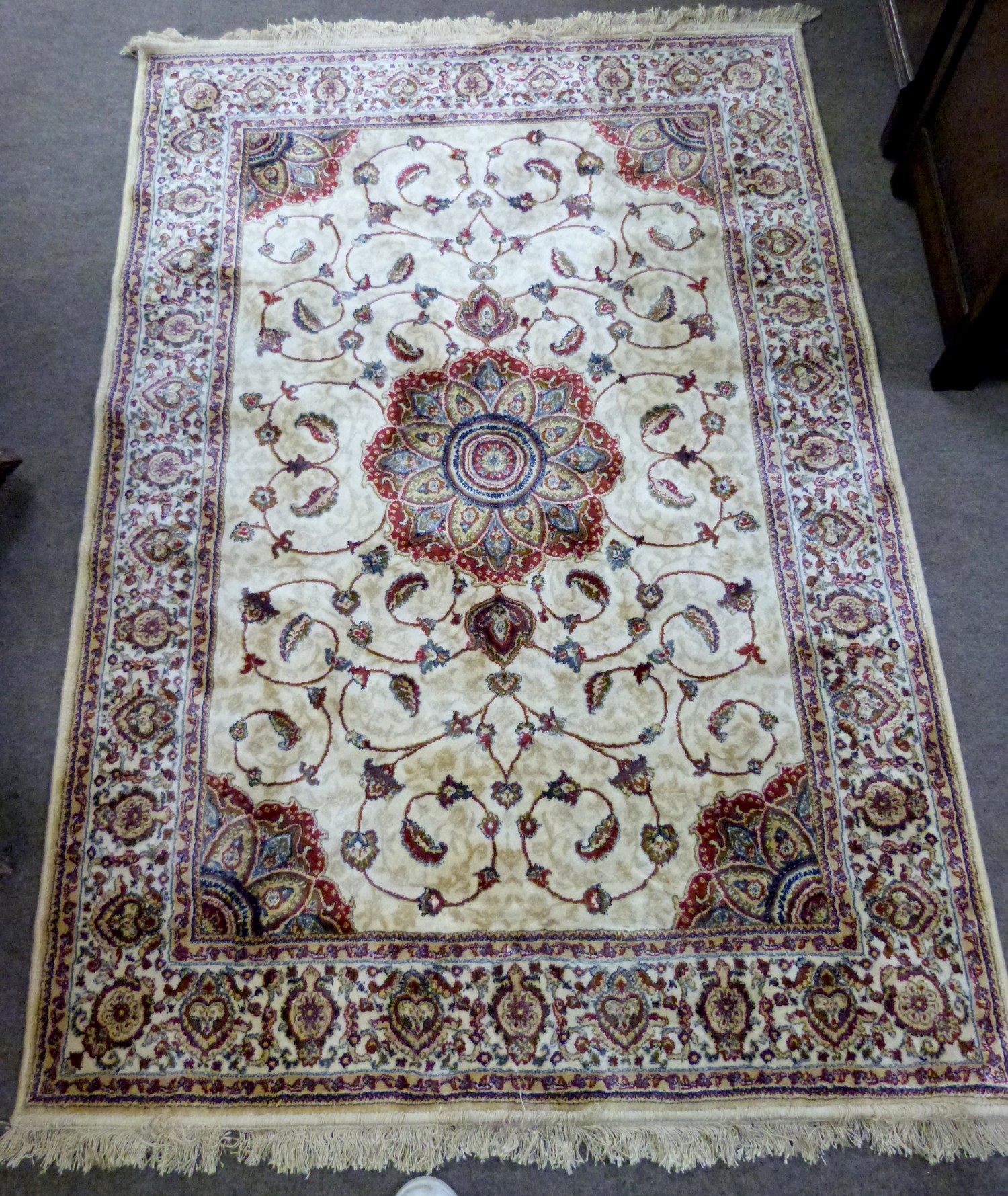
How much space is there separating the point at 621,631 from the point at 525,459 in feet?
1.16

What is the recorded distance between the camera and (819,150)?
1.79 metres

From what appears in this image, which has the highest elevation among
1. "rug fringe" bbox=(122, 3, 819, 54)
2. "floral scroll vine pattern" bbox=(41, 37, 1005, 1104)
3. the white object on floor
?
"rug fringe" bbox=(122, 3, 819, 54)

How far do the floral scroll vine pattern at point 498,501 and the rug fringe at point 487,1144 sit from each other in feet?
0.94

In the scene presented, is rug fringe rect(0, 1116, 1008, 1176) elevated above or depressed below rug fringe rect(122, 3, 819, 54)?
below

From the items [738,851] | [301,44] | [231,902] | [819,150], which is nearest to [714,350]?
[819,150]

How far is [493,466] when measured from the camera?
154cm

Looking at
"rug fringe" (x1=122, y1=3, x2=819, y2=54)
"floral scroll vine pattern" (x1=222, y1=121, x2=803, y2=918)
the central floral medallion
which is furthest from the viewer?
"rug fringe" (x1=122, y1=3, x2=819, y2=54)

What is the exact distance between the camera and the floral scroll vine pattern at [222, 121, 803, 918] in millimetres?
1341

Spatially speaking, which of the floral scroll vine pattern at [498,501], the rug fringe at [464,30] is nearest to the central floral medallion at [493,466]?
the floral scroll vine pattern at [498,501]

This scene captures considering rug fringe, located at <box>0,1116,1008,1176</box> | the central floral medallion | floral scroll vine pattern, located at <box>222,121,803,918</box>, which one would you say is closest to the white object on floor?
rug fringe, located at <box>0,1116,1008,1176</box>

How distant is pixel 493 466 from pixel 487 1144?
1028 mm

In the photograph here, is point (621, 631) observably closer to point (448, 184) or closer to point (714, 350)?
point (714, 350)

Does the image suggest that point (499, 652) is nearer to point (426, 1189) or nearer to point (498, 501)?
point (498, 501)

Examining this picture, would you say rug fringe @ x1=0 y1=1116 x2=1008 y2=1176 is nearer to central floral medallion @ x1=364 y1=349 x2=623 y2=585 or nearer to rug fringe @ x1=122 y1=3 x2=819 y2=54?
central floral medallion @ x1=364 y1=349 x2=623 y2=585
